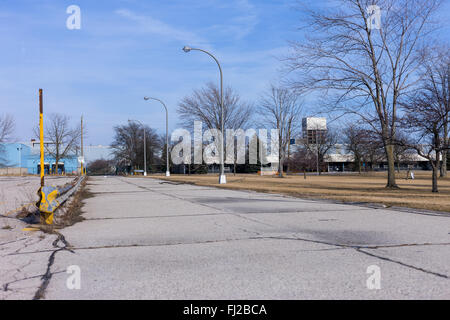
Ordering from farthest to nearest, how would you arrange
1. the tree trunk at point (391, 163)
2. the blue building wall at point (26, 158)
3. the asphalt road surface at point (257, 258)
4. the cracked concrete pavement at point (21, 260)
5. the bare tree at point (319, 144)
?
the blue building wall at point (26, 158)
the bare tree at point (319, 144)
the tree trunk at point (391, 163)
the cracked concrete pavement at point (21, 260)
the asphalt road surface at point (257, 258)

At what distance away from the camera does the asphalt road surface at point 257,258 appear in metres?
4.37

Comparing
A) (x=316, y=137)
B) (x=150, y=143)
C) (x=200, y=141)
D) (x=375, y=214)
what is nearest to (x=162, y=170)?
(x=150, y=143)

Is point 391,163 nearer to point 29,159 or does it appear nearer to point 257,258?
point 257,258

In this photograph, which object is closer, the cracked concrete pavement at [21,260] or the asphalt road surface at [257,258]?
the asphalt road surface at [257,258]

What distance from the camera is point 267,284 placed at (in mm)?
4574

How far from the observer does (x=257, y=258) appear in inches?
232

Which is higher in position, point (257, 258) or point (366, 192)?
point (257, 258)

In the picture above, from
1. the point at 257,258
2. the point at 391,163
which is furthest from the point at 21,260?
the point at 391,163

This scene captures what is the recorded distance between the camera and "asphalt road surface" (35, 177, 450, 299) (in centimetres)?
437

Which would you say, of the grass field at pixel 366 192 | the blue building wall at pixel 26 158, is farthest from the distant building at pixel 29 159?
the grass field at pixel 366 192

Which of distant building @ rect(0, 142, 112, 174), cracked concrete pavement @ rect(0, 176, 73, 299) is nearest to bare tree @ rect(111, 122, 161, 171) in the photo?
distant building @ rect(0, 142, 112, 174)

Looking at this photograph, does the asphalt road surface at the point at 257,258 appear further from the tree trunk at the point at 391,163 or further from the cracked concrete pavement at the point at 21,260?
the tree trunk at the point at 391,163
